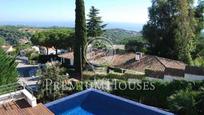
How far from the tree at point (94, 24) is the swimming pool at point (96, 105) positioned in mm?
29270

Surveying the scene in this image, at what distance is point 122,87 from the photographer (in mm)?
21344

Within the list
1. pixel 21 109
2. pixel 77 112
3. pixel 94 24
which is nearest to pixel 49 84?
pixel 77 112

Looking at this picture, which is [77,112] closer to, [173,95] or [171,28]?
[173,95]

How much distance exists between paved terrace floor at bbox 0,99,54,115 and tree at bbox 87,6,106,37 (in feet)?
125

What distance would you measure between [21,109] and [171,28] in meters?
32.6

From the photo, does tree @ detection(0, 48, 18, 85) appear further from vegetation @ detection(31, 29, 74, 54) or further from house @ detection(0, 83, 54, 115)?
vegetation @ detection(31, 29, 74, 54)

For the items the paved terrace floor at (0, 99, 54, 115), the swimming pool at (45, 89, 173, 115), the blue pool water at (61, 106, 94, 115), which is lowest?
the blue pool water at (61, 106, 94, 115)

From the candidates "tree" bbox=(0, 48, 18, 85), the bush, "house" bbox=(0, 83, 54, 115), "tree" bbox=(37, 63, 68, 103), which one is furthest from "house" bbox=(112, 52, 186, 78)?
"house" bbox=(0, 83, 54, 115)

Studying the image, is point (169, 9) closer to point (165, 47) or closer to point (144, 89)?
point (165, 47)

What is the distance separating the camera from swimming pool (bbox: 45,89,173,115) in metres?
16.2

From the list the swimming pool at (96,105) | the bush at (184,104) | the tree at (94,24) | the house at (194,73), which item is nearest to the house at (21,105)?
the swimming pool at (96,105)

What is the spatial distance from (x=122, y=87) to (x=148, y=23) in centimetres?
2257

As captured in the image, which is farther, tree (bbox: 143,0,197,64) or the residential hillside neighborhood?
tree (bbox: 143,0,197,64)

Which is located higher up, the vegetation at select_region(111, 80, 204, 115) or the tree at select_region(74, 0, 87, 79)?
the tree at select_region(74, 0, 87, 79)
